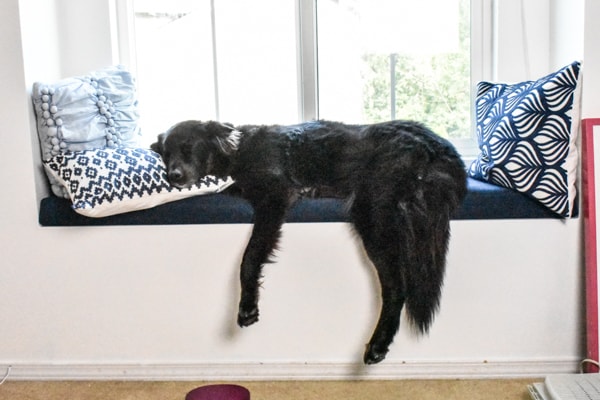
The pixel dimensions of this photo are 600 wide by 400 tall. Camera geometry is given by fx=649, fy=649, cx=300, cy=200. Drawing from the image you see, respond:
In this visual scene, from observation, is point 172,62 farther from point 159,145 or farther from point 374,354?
point 374,354

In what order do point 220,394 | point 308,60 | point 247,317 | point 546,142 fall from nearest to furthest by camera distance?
point 220,394 → point 546,142 → point 247,317 → point 308,60

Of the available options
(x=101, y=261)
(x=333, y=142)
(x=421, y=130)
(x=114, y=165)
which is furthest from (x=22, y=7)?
(x=421, y=130)

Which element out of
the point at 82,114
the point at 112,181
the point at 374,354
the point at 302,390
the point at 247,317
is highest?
the point at 82,114

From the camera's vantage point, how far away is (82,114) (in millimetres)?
2158

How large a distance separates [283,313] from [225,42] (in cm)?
109

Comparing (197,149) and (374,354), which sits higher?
(197,149)

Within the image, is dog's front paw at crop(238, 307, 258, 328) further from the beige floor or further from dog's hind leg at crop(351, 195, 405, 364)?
dog's hind leg at crop(351, 195, 405, 364)

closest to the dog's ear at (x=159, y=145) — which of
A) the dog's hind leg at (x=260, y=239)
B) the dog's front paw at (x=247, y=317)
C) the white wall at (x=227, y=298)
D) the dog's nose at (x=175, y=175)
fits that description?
the dog's nose at (x=175, y=175)

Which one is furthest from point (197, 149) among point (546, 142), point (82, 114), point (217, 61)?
point (546, 142)

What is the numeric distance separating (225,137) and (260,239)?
36 centimetres

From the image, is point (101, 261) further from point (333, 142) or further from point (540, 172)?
point (540, 172)

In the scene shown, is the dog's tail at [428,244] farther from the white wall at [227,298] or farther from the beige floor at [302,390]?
the beige floor at [302,390]

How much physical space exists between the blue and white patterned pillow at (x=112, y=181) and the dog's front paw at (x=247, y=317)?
42cm

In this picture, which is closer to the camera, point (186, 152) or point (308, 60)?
point (186, 152)
